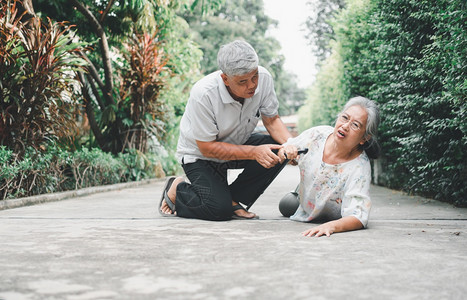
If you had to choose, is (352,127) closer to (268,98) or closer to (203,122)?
(268,98)

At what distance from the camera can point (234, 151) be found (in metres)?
3.70

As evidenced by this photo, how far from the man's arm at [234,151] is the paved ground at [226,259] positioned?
0.49 m

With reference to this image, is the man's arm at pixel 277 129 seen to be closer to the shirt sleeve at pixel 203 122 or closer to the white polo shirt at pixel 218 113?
the white polo shirt at pixel 218 113

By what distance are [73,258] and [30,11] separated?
4932 millimetres

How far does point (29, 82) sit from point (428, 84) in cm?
407

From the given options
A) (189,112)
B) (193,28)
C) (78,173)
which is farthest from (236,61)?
(193,28)

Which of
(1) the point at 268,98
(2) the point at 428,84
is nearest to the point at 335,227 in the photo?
(1) the point at 268,98

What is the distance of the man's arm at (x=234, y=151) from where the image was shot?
139 inches

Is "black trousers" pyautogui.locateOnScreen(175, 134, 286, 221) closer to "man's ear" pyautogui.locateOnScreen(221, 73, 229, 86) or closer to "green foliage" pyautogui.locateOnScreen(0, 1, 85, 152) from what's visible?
"man's ear" pyautogui.locateOnScreen(221, 73, 229, 86)

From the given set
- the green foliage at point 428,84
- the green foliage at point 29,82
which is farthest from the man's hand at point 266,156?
the green foliage at point 29,82

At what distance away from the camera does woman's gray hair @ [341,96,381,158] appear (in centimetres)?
331

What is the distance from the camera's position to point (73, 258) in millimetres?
2434

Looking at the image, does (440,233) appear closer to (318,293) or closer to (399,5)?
(318,293)

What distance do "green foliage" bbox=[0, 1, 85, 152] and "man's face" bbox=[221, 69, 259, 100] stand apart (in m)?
2.65
